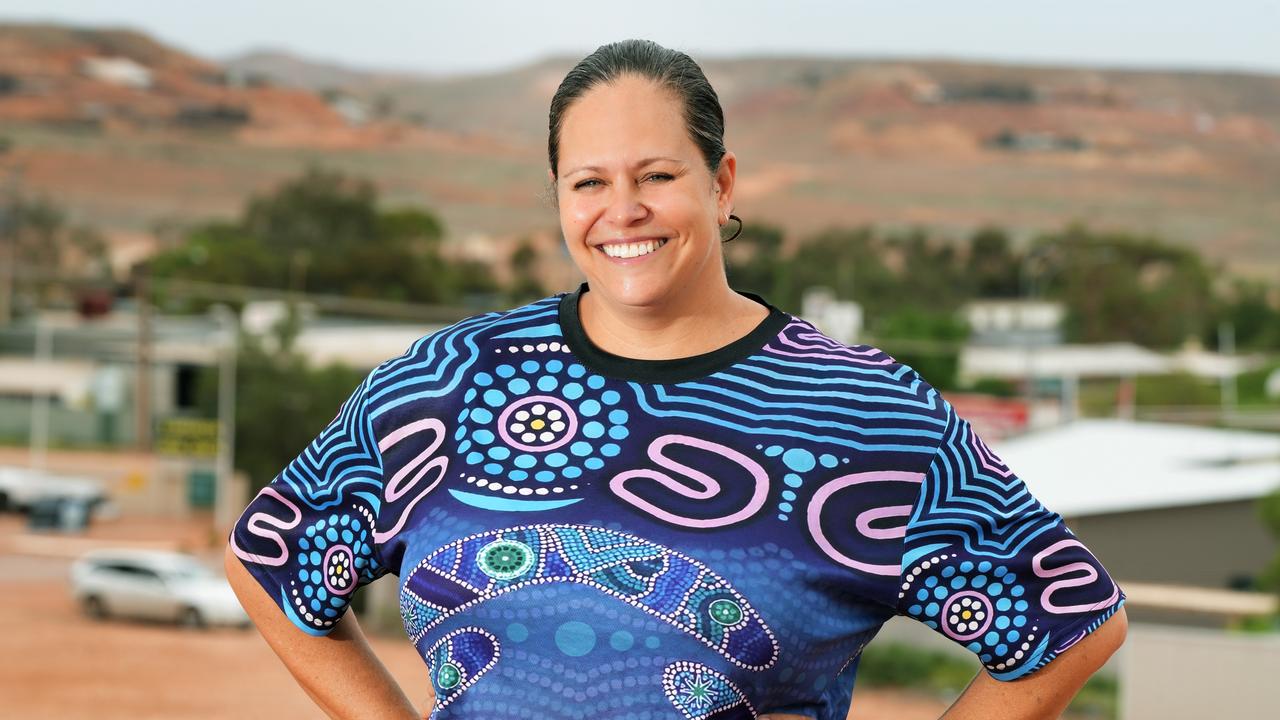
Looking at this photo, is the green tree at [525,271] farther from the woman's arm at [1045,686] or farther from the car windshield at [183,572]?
the woman's arm at [1045,686]

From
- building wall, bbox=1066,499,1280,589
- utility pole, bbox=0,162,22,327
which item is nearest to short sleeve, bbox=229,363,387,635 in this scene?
building wall, bbox=1066,499,1280,589

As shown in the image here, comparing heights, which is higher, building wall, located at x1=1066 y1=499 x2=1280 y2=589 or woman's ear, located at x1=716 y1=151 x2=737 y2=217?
woman's ear, located at x1=716 y1=151 x2=737 y2=217

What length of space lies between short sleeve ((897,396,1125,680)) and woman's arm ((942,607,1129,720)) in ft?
0.05

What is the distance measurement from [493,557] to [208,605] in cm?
3390

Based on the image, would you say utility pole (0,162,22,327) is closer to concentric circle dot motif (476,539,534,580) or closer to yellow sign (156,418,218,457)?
yellow sign (156,418,218,457)

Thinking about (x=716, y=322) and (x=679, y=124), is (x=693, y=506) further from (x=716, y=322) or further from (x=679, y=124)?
(x=679, y=124)

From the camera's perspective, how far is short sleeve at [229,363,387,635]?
6.29 ft

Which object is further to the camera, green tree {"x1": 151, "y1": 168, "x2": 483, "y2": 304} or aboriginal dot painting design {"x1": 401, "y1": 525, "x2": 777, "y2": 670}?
green tree {"x1": 151, "y1": 168, "x2": 483, "y2": 304}

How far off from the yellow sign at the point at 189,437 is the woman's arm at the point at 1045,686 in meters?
41.6

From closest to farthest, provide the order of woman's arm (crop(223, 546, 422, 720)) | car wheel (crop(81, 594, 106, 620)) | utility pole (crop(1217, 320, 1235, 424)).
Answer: woman's arm (crop(223, 546, 422, 720)), car wheel (crop(81, 594, 106, 620)), utility pole (crop(1217, 320, 1235, 424))

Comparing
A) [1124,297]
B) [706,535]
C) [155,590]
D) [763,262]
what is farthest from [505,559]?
[763,262]

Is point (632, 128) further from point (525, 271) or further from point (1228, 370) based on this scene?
point (525, 271)

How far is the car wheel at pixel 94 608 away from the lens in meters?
35.9

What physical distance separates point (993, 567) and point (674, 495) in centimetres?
35
